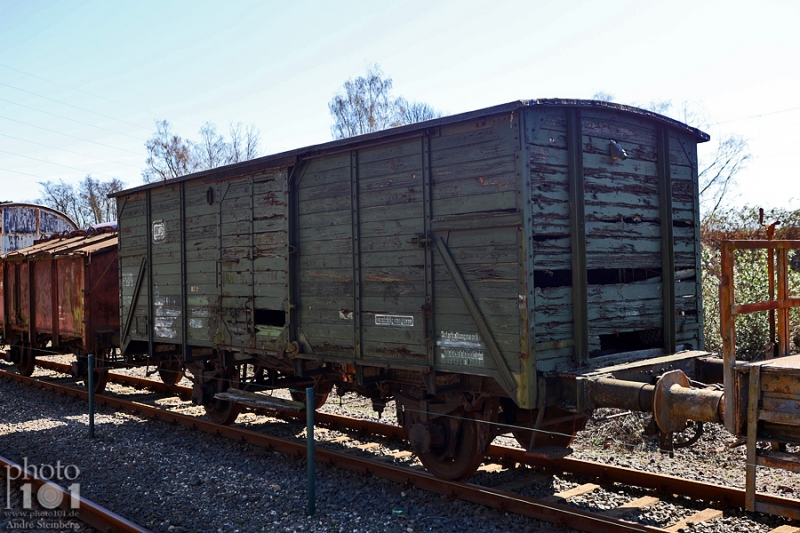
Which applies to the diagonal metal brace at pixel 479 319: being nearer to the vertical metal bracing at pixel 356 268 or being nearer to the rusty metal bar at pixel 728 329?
the vertical metal bracing at pixel 356 268

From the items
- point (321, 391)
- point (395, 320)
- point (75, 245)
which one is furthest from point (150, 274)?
point (395, 320)

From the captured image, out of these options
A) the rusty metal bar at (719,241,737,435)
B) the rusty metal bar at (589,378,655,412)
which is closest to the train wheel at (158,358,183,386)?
the rusty metal bar at (589,378,655,412)

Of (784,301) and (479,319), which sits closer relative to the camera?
(784,301)

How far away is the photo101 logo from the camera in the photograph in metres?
5.99

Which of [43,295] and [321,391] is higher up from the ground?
[43,295]

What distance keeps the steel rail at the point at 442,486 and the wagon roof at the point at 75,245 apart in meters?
4.07

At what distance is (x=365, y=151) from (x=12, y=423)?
7.01 m

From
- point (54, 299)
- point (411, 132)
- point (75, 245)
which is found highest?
A: point (411, 132)

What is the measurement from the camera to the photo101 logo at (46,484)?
5.99 m

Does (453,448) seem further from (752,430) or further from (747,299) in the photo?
(747,299)

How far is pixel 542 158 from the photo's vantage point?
18.2 feet

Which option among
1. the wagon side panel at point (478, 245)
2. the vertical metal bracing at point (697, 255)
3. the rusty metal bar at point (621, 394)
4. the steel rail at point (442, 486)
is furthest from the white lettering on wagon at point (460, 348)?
the vertical metal bracing at point (697, 255)

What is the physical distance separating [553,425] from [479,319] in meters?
1.46

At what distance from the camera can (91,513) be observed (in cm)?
556
